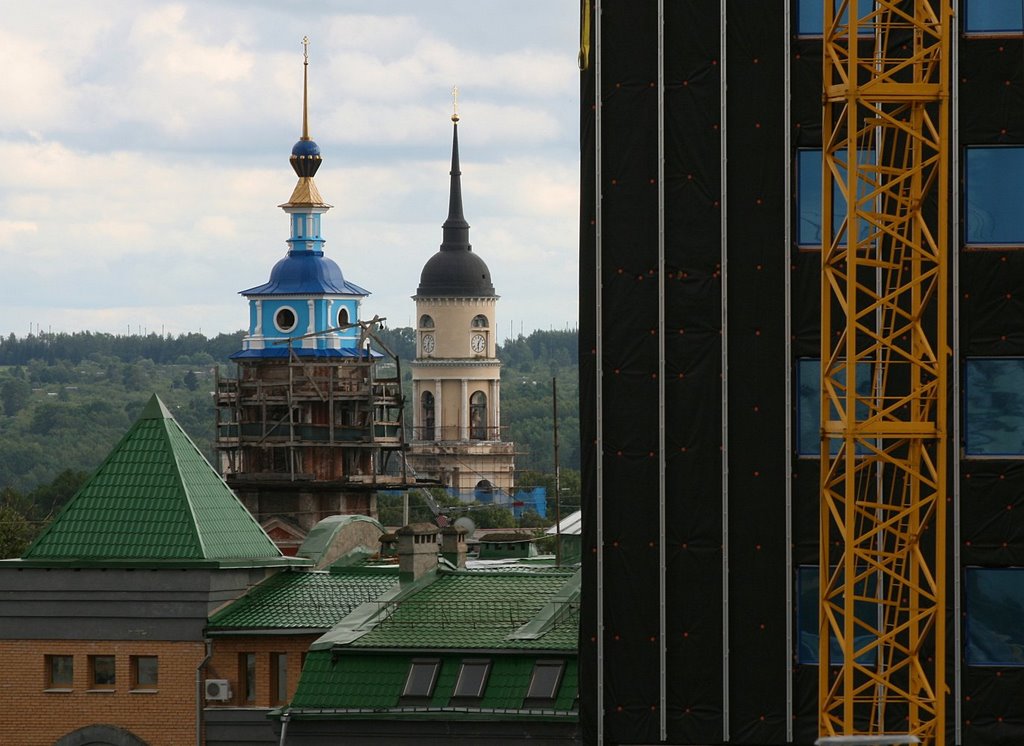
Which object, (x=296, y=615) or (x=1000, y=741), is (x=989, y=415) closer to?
(x=1000, y=741)

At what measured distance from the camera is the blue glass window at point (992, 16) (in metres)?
48.1

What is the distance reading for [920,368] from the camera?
152 feet

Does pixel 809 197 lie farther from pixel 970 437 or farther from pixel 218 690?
pixel 218 690

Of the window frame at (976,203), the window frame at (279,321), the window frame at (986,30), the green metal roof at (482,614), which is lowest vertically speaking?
the green metal roof at (482,614)

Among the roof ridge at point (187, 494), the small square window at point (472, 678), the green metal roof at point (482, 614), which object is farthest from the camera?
the roof ridge at point (187, 494)

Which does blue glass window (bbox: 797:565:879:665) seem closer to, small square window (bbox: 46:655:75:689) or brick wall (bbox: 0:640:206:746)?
brick wall (bbox: 0:640:206:746)

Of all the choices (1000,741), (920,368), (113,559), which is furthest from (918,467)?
(113,559)

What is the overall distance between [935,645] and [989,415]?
14.4 ft

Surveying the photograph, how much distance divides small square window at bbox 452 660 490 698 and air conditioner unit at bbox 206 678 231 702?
5660mm

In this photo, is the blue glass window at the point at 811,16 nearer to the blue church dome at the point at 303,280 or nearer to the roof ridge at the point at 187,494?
the roof ridge at the point at 187,494

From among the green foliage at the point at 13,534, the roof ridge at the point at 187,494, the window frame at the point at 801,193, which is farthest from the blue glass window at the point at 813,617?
the green foliage at the point at 13,534

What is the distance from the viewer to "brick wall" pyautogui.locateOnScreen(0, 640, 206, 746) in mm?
55906

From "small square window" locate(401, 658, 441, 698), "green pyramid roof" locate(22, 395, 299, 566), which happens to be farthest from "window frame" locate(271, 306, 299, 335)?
"small square window" locate(401, 658, 441, 698)

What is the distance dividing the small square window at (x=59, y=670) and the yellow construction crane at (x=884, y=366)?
56.1 feet
